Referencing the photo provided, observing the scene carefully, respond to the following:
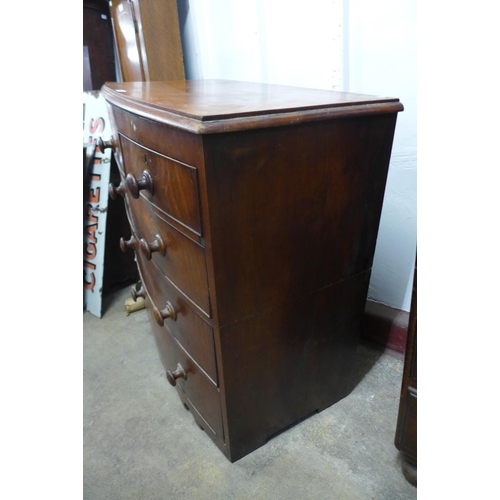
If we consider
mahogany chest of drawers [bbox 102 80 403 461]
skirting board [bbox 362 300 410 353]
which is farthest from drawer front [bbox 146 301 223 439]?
skirting board [bbox 362 300 410 353]

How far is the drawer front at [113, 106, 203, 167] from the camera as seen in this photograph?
2.31 feet

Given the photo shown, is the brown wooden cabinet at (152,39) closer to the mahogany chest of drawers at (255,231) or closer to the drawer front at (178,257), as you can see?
the mahogany chest of drawers at (255,231)

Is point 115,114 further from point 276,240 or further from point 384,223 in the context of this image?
point 384,223

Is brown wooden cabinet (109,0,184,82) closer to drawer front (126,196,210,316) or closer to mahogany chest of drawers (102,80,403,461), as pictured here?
mahogany chest of drawers (102,80,403,461)

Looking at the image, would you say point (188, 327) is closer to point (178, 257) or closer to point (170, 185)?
point (178, 257)

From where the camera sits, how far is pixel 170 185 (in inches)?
32.6

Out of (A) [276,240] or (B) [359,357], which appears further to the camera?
(B) [359,357]

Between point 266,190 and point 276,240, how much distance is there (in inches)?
4.7

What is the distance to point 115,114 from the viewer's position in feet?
3.54

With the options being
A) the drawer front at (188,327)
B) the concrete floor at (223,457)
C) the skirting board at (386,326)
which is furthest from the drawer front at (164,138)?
the skirting board at (386,326)

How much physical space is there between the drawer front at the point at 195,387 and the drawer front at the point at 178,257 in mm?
228

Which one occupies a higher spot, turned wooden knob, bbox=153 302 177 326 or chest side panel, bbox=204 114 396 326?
chest side panel, bbox=204 114 396 326
